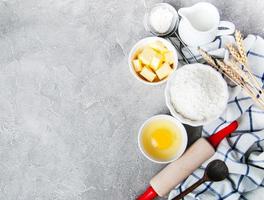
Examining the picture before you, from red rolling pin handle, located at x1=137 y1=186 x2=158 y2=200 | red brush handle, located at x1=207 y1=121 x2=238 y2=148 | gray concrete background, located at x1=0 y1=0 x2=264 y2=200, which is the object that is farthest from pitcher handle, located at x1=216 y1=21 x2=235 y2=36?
red rolling pin handle, located at x1=137 y1=186 x2=158 y2=200

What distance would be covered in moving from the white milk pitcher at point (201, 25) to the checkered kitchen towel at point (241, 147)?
26 millimetres

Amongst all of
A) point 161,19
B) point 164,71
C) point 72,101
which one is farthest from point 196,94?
point 72,101

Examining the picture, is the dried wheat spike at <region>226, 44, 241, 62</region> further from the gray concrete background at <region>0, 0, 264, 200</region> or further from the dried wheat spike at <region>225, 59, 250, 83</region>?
the gray concrete background at <region>0, 0, 264, 200</region>

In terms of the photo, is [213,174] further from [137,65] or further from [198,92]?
[137,65]

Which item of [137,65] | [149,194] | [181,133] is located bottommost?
[149,194]

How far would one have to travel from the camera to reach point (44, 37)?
1.19 m

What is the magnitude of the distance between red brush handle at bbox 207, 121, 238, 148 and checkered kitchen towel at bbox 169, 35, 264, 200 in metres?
0.01

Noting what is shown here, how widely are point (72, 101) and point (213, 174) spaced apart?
392 mm

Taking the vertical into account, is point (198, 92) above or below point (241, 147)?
above

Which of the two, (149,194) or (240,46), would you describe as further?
(149,194)

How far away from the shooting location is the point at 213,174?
1078 millimetres

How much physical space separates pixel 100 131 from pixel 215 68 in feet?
1.07

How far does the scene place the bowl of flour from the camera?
1.02 metres

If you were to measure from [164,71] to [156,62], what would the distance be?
0.03m
